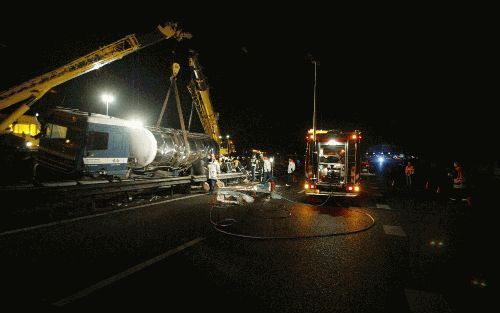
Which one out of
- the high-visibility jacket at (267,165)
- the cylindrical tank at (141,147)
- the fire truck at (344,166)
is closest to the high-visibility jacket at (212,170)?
the cylindrical tank at (141,147)

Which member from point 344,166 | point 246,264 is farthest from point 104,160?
point 344,166

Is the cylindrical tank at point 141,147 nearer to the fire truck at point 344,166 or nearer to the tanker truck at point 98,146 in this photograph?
the tanker truck at point 98,146

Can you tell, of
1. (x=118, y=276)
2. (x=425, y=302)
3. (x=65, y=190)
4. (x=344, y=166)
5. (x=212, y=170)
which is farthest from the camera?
(x=212, y=170)

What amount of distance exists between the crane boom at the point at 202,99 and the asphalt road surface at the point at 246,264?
10922mm

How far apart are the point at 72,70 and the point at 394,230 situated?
1495 cm

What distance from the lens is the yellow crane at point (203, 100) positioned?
17.1 metres

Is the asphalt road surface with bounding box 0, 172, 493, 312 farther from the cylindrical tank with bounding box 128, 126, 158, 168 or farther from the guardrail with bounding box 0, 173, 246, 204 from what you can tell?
the cylindrical tank with bounding box 128, 126, 158, 168

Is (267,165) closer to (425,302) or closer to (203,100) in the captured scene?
(203,100)

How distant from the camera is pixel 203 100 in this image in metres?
19.8

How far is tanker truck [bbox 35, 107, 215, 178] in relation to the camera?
1094cm

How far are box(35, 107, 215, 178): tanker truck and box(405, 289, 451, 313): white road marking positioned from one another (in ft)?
35.0

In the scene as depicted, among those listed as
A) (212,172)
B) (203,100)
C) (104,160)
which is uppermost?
(203,100)

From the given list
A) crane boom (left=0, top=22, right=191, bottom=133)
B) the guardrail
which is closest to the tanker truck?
the guardrail

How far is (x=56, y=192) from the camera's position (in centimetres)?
781
